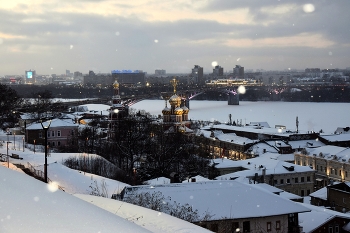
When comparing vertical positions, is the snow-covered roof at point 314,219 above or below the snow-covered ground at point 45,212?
below

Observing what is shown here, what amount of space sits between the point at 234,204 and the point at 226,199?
192 millimetres

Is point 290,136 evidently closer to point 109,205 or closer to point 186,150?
point 186,150

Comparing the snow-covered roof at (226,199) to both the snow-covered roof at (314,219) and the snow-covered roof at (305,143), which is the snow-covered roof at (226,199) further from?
the snow-covered roof at (305,143)

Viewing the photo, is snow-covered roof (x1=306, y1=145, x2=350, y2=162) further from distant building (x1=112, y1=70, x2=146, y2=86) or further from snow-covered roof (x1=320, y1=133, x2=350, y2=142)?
distant building (x1=112, y1=70, x2=146, y2=86)

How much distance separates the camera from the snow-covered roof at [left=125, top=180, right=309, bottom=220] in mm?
8195

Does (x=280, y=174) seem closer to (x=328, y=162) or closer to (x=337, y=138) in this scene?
(x=328, y=162)

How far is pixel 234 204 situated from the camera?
8.45m

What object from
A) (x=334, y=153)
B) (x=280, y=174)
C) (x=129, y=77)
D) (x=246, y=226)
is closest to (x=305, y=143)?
(x=334, y=153)

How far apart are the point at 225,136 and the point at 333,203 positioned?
678 inches

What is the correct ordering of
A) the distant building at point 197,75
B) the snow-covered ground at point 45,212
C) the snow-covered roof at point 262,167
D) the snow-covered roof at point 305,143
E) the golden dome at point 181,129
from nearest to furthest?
the snow-covered ground at point 45,212, the snow-covered roof at point 262,167, the snow-covered roof at point 305,143, the golden dome at point 181,129, the distant building at point 197,75

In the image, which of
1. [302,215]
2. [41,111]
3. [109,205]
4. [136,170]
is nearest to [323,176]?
[136,170]

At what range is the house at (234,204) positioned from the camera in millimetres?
8094

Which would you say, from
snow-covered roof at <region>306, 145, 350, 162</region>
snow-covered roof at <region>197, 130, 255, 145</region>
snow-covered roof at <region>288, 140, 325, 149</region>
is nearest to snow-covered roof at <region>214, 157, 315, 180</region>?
snow-covered roof at <region>306, 145, 350, 162</region>

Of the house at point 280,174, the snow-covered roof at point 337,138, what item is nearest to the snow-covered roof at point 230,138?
the snow-covered roof at point 337,138
